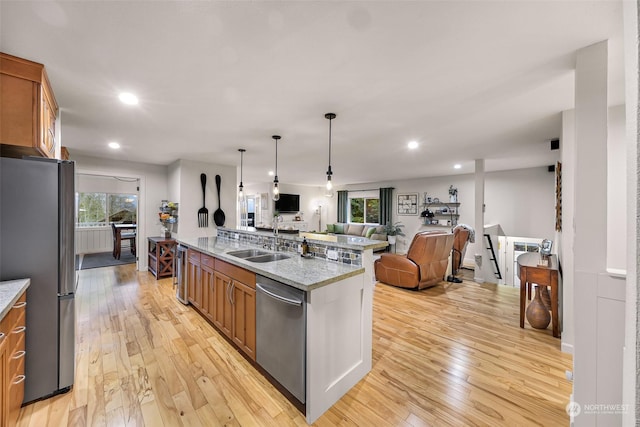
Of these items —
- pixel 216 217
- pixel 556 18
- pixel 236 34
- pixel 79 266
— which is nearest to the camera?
pixel 556 18

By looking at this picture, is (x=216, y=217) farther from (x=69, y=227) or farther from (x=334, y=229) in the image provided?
(x=334, y=229)

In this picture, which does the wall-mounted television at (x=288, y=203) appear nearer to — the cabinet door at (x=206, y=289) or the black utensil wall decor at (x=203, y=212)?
the black utensil wall decor at (x=203, y=212)

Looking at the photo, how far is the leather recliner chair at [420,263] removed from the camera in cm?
416

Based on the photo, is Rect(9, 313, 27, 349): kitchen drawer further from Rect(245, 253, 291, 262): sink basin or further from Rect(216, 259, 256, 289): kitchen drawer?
Rect(245, 253, 291, 262): sink basin

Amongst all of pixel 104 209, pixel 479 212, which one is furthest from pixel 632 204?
pixel 104 209

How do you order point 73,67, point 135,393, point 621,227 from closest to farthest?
point 73,67, point 135,393, point 621,227

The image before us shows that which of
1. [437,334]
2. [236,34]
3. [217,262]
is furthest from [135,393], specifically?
[437,334]

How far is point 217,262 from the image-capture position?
2682 millimetres

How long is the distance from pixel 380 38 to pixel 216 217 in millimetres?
4784

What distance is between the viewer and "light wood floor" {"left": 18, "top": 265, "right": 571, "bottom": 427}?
165 cm

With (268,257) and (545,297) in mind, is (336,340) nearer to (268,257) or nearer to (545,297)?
(268,257)

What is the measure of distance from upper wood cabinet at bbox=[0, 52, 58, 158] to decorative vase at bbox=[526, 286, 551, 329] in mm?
4958

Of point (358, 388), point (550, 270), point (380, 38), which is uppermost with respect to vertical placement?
point (380, 38)

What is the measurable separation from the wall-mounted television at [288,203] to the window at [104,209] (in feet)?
16.2
